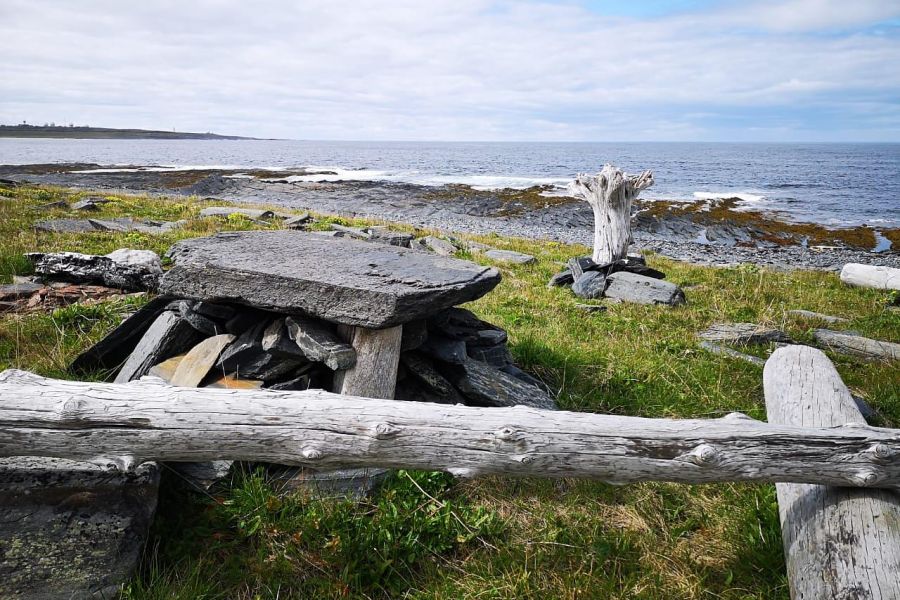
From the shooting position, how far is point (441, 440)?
3.34m

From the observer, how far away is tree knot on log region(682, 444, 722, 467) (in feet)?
10.7

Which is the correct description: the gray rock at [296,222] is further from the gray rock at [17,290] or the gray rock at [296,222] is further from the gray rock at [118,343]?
the gray rock at [118,343]

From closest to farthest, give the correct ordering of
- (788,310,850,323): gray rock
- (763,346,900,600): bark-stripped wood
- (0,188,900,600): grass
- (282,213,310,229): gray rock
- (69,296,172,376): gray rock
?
(763,346,900,600): bark-stripped wood < (0,188,900,600): grass < (69,296,172,376): gray rock < (788,310,850,323): gray rock < (282,213,310,229): gray rock

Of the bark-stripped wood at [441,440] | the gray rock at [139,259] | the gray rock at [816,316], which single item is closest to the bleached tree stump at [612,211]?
the gray rock at [816,316]

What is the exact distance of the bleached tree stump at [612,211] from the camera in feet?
46.0

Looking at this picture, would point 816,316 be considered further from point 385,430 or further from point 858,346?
point 385,430

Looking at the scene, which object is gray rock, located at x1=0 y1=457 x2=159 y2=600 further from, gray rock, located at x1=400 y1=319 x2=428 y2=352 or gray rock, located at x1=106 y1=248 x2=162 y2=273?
gray rock, located at x1=106 y1=248 x2=162 y2=273

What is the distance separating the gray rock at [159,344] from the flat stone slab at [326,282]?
52 centimetres

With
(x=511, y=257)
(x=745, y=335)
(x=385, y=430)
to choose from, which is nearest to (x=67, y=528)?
(x=385, y=430)

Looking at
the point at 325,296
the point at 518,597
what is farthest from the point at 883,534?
the point at 325,296

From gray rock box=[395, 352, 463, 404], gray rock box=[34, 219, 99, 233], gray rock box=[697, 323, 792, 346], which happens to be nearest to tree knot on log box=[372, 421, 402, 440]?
gray rock box=[395, 352, 463, 404]

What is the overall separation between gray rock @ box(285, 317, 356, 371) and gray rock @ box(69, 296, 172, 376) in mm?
1795

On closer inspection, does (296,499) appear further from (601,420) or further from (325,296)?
(601,420)

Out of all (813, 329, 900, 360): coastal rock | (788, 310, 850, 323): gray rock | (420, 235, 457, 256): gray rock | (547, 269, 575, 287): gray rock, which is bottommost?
(788, 310, 850, 323): gray rock
